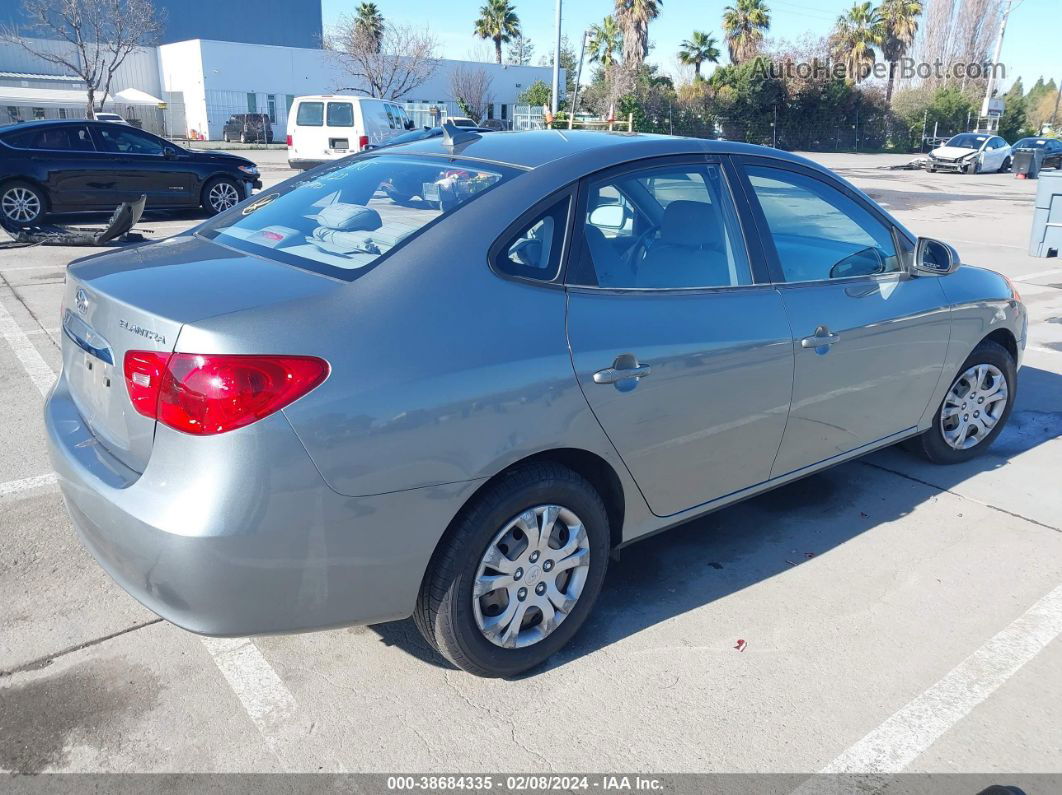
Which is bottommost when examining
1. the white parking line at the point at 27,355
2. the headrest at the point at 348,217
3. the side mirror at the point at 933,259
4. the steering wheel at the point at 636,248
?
the white parking line at the point at 27,355

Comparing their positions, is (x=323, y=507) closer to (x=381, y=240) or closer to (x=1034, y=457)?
(x=381, y=240)

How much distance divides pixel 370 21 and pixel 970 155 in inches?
1384

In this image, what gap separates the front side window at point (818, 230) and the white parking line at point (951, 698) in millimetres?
1610

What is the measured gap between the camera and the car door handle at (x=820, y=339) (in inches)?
138

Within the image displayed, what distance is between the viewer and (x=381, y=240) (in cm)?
285

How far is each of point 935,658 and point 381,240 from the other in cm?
249

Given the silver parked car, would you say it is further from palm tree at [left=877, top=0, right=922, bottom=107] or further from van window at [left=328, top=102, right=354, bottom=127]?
palm tree at [left=877, top=0, right=922, bottom=107]

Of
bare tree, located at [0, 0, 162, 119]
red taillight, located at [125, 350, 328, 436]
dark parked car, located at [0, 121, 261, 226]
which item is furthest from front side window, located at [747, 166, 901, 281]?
bare tree, located at [0, 0, 162, 119]

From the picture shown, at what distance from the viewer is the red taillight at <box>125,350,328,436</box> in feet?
7.39

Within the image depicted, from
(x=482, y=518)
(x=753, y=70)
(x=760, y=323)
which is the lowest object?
(x=482, y=518)

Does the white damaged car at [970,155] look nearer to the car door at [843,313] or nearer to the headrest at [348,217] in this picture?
the car door at [843,313]

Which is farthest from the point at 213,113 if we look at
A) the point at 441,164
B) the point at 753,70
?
the point at 441,164

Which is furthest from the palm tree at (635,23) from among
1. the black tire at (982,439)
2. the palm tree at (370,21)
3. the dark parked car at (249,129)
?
the black tire at (982,439)

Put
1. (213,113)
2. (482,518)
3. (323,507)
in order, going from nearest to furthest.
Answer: (323,507) < (482,518) < (213,113)
